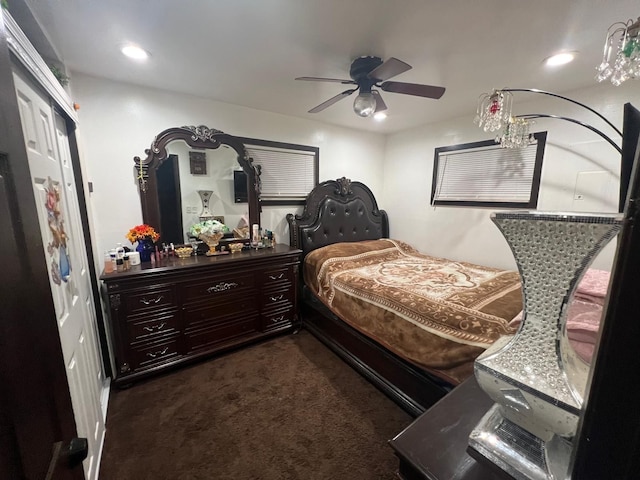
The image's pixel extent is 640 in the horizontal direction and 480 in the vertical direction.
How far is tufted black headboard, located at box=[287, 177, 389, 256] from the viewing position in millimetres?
3043

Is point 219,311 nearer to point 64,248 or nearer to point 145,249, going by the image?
point 145,249

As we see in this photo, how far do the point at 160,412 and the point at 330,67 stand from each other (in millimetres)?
2656

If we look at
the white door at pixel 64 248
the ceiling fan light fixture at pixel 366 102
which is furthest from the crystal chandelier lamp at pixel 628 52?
the white door at pixel 64 248

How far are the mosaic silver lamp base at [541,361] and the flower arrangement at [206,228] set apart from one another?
7.58 ft

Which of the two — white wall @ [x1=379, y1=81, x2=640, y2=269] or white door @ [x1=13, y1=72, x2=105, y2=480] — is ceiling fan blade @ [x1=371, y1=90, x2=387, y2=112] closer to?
white wall @ [x1=379, y1=81, x2=640, y2=269]

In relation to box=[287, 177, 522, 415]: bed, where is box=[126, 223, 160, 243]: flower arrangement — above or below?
above

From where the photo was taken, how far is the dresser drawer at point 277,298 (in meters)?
2.57

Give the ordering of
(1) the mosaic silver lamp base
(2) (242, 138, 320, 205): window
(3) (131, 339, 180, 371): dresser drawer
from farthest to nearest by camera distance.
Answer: (2) (242, 138, 320, 205): window < (3) (131, 339, 180, 371): dresser drawer < (1) the mosaic silver lamp base

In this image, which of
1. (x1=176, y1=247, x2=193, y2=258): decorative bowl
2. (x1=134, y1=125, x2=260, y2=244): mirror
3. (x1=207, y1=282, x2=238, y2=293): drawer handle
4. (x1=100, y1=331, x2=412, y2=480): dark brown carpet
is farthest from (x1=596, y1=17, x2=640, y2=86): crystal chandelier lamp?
(x1=176, y1=247, x2=193, y2=258): decorative bowl

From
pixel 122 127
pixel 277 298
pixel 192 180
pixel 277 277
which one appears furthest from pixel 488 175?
pixel 122 127

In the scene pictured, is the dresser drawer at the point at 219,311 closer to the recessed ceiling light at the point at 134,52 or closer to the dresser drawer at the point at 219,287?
the dresser drawer at the point at 219,287

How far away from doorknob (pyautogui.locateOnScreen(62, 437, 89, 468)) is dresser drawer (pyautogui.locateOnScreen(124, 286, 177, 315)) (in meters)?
1.48

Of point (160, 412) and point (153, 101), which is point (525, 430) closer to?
point (160, 412)

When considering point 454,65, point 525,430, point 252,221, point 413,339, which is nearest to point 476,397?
point 525,430
